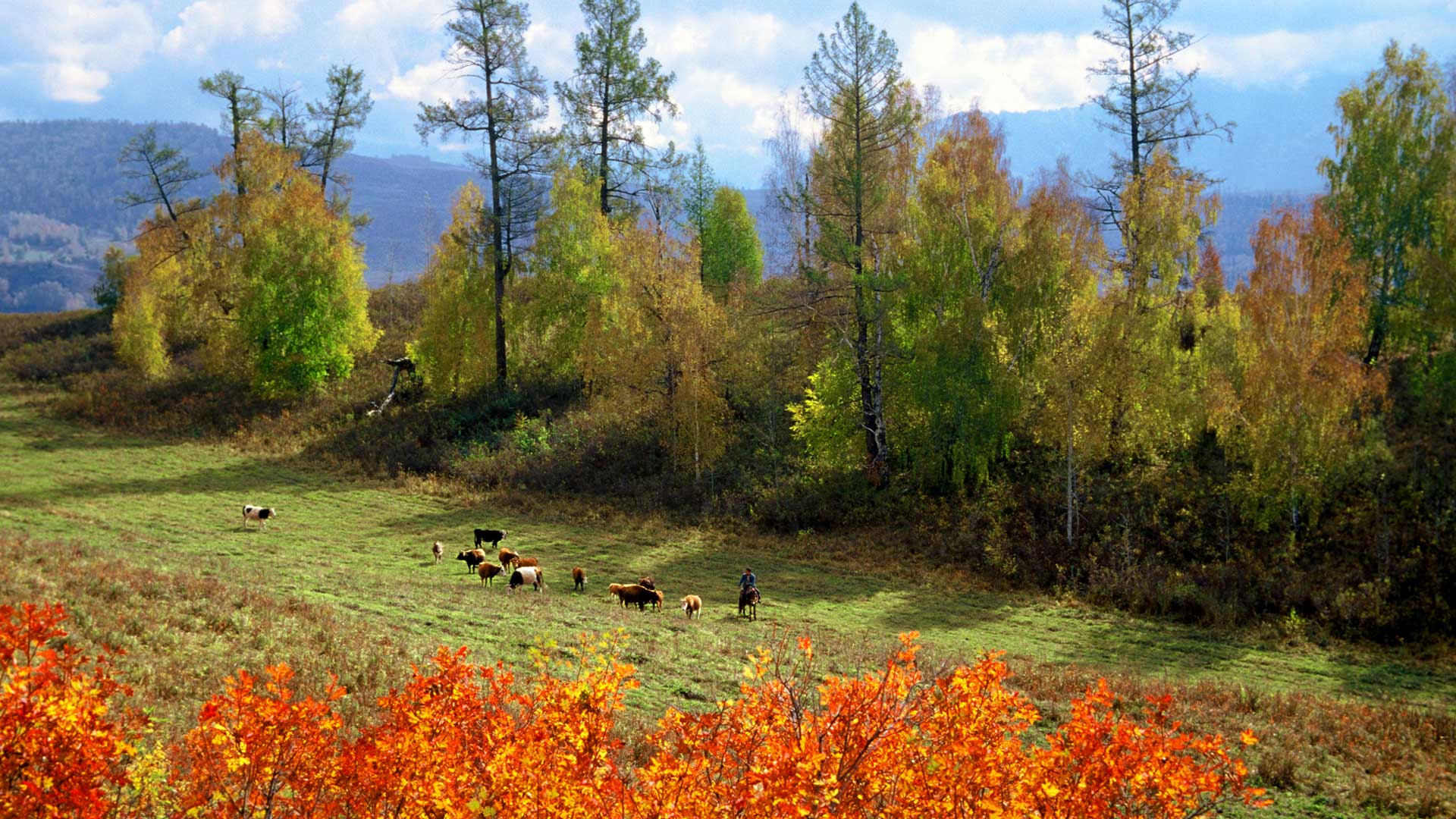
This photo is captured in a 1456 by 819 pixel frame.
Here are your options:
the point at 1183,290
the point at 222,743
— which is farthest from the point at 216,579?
the point at 1183,290

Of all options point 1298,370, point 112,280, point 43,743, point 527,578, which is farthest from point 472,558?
point 112,280

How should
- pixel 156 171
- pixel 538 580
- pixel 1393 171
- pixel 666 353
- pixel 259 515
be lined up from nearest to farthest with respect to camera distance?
pixel 538 580 → pixel 259 515 → pixel 1393 171 → pixel 666 353 → pixel 156 171

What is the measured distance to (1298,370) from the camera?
78.1ft

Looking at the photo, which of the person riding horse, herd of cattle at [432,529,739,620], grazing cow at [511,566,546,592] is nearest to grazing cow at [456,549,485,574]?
herd of cattle at [432,529,739,620]

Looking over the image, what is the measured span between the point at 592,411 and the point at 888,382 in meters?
17.0

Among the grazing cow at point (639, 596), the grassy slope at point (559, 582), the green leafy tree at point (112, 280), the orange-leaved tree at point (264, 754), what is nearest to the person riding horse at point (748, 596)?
the grassy slope at point (559, 582)

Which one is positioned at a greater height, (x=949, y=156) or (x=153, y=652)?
(x=949, y=156)

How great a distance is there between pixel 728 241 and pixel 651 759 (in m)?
50.8

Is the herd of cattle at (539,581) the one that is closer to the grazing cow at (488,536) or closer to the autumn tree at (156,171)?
the grazing cow at (488,536)

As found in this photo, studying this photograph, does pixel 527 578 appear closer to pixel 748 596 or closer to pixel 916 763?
pixel 748 596

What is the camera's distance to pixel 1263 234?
24.9 m

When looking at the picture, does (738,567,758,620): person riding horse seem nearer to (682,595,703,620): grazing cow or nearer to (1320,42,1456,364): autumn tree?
(682,595,703,620): grazing cow

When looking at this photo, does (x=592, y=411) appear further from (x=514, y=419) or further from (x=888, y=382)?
(x=888, y=382)

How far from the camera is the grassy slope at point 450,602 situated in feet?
46.4
